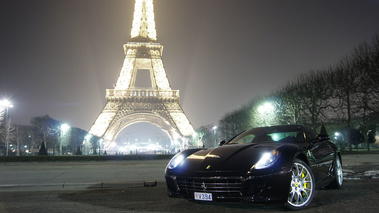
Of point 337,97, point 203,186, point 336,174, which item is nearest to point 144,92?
point 337,97

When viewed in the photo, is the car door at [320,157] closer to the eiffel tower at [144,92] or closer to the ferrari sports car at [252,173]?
the ferrari sports car at [252,173]

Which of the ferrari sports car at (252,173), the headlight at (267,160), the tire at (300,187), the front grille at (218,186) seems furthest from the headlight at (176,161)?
the tire at (300,187)

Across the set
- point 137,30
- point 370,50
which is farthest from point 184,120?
point 370,50

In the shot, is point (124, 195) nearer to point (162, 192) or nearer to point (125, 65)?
point (162, 192)

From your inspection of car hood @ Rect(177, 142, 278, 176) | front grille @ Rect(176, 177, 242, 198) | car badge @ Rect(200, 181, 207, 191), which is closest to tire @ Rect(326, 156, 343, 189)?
car hood @ Rect(177, 142, 278, 176)

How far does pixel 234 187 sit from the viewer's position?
4559mm

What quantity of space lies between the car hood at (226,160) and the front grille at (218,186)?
118 millimetres

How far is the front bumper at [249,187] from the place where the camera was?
14.7ft

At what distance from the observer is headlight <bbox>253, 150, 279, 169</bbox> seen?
15.3 feet

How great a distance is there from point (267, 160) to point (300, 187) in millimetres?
771

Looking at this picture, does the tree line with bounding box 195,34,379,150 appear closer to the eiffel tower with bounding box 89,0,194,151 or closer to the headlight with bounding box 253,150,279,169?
the eiffel tower with bounding box 89,0,194,151

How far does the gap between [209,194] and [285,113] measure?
124 feet

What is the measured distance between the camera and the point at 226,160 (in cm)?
496

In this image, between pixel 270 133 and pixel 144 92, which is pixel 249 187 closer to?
pixel 270 133
